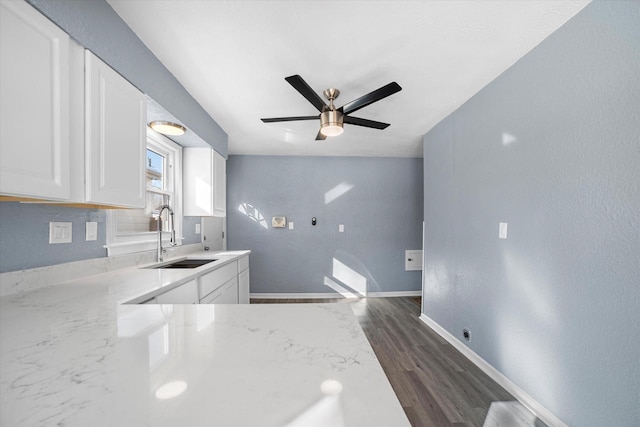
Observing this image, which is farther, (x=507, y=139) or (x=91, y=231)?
(x=507, y=139)

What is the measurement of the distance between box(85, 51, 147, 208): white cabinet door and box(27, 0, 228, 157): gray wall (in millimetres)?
83

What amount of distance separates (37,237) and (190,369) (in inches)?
53.1

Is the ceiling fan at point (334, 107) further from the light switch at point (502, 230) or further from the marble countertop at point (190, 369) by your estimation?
the marble countertop at point (190, 369)

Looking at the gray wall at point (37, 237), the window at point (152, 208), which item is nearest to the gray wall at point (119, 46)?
the window at point (152, 208)

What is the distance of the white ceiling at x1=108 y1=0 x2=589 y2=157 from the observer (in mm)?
1371

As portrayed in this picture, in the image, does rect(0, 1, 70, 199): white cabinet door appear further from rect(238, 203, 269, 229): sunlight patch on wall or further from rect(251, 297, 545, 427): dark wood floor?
rect(238, 203, 269, 229): sunlight patch on wall

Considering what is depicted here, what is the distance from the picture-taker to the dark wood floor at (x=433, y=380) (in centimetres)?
157

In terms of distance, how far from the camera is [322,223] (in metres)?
4.16

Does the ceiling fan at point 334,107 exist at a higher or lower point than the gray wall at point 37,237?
higher

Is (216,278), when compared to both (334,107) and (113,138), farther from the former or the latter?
(334,107)

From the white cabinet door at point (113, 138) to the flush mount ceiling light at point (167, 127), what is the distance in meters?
0.55

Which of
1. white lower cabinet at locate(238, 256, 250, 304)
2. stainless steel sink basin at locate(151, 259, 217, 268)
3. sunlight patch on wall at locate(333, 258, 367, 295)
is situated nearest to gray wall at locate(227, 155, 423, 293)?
sunlight patch on wall at locate(333, 258, 367, 295)

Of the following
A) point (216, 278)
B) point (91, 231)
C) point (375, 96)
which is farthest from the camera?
point (216, 278)

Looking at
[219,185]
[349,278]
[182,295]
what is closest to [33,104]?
[182,295]
